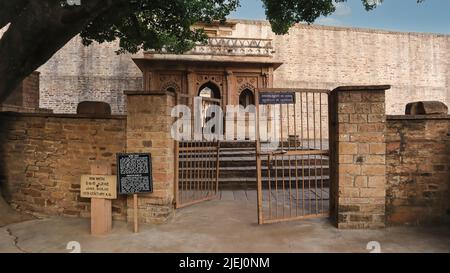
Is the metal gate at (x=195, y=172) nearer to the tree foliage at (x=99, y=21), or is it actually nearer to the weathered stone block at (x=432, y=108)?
the tree foliage at (x=99, y=21)

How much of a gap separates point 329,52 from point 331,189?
18.8m

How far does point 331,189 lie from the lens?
206 inches

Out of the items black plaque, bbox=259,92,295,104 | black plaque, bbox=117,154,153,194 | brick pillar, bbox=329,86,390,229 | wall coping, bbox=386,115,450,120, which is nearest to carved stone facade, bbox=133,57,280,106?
black plaque, bbox=259,92,295,104

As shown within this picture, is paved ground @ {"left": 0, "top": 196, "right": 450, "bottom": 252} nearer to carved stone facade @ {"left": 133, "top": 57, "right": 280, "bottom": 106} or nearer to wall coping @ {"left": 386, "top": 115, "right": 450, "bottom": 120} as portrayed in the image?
wall coping @ {"left": 386, "top": 115, "right": 450, "bottom": 120}

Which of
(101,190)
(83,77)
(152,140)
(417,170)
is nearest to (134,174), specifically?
(101,190)

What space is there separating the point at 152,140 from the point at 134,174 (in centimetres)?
67

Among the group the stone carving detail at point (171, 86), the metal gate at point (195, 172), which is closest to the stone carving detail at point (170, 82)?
the stone carving detail at point (171, 86)

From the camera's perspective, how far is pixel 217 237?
14.6 feet

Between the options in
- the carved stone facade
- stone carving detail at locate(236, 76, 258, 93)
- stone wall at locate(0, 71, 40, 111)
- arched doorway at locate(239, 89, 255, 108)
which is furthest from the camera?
arched doorway at locate(239, 89, 255, 108)

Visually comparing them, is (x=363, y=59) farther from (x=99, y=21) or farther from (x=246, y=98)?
(x=99, y=21)

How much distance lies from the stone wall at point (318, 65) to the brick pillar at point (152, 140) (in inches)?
582

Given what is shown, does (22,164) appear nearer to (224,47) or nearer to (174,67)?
(174,67)

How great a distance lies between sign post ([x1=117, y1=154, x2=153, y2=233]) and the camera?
15.3 feet

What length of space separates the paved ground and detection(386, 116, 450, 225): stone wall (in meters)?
0.29
